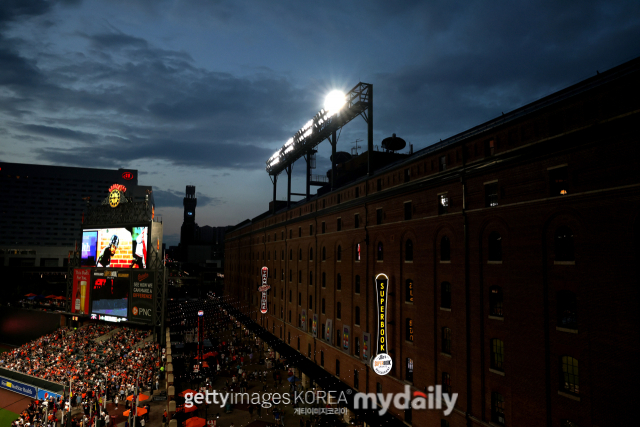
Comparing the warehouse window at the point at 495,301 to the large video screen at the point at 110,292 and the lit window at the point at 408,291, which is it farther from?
the large video screen at the point at 110,292

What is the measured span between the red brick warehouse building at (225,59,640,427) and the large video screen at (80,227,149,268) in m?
32.5

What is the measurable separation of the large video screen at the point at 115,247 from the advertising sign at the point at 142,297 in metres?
1.98

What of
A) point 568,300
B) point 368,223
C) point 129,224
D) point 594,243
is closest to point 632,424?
point 568,300

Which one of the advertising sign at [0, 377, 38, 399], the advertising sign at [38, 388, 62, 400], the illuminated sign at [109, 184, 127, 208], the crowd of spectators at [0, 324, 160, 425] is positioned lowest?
the advertising sign at [0, 377, 38, 399]

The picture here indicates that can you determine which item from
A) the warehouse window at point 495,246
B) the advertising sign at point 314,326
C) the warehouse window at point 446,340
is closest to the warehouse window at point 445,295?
the warehouse window at point 446,340

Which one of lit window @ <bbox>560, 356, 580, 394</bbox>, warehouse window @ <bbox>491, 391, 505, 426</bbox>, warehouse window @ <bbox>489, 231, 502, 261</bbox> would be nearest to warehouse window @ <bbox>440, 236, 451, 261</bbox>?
warehouse window @ <bbox>489, 231, 502, 261</bbox>

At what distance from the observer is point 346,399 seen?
32281mm

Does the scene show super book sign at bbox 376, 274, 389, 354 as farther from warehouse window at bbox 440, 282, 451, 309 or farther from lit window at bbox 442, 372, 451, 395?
warehouse window at bbox 440, 282, 451, 309

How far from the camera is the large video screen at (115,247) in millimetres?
52062

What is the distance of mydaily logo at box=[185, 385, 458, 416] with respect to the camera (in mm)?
23658

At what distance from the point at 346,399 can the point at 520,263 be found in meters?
19.7

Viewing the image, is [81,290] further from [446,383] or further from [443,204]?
[443,204]

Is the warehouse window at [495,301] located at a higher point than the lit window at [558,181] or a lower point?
lower

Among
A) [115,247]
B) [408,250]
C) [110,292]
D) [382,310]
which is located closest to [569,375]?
[382,310]
